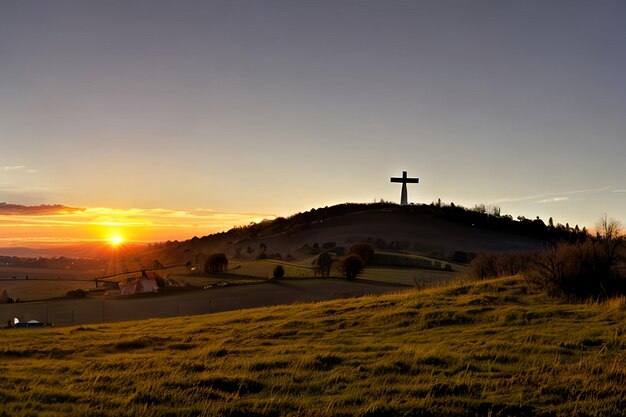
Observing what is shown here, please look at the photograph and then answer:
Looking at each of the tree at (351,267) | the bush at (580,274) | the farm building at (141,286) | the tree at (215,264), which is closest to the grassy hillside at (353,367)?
the bush at (580,274)

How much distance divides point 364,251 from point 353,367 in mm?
63423

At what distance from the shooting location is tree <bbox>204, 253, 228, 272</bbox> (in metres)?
80.4

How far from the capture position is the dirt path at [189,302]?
47.1m

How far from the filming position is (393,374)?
12828mm

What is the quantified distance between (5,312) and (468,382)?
5321 centimetres

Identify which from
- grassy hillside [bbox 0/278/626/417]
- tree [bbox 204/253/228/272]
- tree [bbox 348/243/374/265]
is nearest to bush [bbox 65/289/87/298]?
tree [bbox 204/253/228/272]

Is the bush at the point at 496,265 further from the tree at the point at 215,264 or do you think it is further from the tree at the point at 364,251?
the tree at the point at 215,264

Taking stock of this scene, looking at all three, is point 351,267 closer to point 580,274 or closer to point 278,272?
point 278,272

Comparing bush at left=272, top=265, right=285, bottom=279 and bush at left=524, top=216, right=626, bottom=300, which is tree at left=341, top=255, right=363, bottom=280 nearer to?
bush at left=272, top=265, right=285, bottom=279

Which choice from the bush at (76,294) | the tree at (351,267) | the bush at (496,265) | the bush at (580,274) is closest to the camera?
the bush at (580,274)

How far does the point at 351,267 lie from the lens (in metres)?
65.6

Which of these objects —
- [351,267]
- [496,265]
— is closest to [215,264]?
[351,267]

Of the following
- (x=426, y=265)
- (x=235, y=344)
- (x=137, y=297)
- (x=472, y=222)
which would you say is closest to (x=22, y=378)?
(x=235, y=344)

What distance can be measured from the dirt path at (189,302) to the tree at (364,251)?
1223 cm
